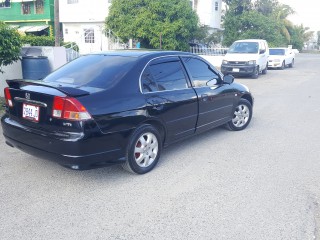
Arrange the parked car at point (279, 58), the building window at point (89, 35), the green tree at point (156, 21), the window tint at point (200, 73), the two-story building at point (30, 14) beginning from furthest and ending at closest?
1. the two-story building at point (30, 14)
2. the building window at point (89, 35)
3. the parked car at point (279, 58)
4. the green tree at point (156, 21)
5. the window tint at point (200, 73)

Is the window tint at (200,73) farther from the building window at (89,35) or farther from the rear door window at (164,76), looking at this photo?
the building window at (89,35)

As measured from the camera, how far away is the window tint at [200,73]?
528cm

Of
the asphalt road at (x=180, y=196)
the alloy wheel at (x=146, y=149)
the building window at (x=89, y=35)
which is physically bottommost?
the asphalt road at (x=180, y=196)

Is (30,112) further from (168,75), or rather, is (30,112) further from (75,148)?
(168,75)

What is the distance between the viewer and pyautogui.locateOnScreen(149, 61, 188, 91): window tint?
4641mm

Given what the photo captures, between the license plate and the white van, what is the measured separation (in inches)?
530

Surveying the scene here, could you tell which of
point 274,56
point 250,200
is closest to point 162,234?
point 250,200

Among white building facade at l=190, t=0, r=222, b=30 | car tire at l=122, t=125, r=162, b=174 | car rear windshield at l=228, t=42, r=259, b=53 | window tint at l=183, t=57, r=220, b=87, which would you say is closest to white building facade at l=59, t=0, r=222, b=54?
white building facade at l=190, t=0, r=222, b=30

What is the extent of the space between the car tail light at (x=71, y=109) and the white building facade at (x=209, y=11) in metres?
28.0

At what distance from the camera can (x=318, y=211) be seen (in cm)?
359

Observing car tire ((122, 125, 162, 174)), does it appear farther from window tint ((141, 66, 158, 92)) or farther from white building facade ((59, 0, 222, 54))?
white building facade ((59, 0, 222, 54))

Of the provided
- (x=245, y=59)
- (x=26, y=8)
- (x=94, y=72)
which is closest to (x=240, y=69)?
(x=245, y=59)

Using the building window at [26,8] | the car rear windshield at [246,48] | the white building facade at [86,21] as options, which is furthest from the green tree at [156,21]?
the building window at [26,8]

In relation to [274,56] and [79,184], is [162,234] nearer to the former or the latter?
[79,184]
